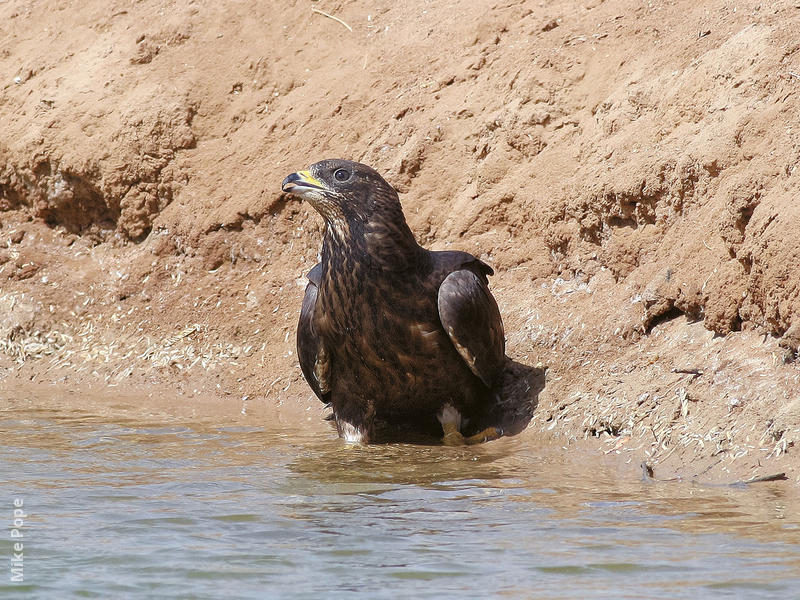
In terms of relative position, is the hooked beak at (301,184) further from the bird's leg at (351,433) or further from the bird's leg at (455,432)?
the bird's leg at (455,432)

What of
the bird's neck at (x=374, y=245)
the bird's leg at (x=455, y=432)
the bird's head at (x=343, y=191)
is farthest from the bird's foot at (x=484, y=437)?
the bird's head at (x=343, y=191)

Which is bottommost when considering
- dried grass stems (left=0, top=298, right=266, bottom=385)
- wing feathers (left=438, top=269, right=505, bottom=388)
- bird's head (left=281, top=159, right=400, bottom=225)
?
dried grass stems (left=0, top=298, right=266, bottom=385)

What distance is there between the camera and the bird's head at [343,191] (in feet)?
23.1

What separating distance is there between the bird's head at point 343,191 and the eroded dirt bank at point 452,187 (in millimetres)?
1634

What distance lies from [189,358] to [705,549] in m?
5.92

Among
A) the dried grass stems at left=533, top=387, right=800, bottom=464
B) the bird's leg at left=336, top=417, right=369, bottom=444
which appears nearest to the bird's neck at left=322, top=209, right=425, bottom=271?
the bird's leg at left=336, top=417, right=369, bottom=444

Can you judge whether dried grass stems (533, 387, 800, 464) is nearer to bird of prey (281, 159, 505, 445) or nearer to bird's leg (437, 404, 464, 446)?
bird's leg (437, 404, 464, 446)

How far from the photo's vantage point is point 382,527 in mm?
5090

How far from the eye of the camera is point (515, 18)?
1056 cm

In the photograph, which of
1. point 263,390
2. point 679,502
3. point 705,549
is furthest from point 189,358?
point 705,549

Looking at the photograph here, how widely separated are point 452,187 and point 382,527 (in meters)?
4.90

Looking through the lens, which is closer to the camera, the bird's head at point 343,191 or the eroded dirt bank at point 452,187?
the eroded dirt bank at point 452,187

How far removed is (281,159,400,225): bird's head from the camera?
7047mm

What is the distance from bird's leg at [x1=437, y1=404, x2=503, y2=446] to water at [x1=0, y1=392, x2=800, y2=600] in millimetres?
192
